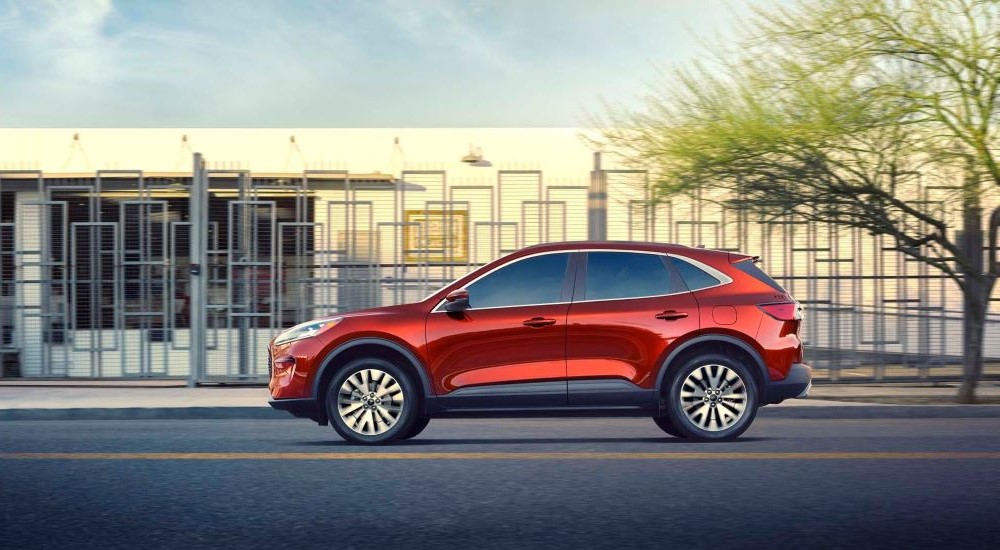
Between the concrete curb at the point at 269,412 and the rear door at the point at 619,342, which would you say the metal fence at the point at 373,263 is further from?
the rear door at the point at 619,342

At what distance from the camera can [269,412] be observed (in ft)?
43.0

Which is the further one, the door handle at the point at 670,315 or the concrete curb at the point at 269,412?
the concrete curb at the point at 269,412

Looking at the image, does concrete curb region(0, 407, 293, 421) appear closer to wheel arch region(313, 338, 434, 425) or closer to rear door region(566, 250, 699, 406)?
wheel arch region(313, 338, 434, 425)

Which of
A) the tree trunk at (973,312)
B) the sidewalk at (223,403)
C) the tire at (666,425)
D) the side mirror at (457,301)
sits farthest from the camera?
the tree trunk at (973,312)

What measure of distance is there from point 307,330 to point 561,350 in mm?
2211

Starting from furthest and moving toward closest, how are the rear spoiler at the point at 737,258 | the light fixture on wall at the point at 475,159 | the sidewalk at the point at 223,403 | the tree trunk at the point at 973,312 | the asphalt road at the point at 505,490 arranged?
the light fixture on wall at the point at 475,159 < the tree trunk at the point at 973,312 < the sidewalk at the point at 223,403 < the rear spoiler at the point at 737,258 < the asphalt road at the point at 505,490

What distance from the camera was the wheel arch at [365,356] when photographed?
993cm

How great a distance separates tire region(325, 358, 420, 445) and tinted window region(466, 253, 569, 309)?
3.08 ft

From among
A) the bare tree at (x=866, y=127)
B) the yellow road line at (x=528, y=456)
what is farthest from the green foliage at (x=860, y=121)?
the yellow road line at (x=528, y=456)

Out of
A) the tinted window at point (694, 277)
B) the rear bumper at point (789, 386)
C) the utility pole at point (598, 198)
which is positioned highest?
the utility pole at point (598, 198)

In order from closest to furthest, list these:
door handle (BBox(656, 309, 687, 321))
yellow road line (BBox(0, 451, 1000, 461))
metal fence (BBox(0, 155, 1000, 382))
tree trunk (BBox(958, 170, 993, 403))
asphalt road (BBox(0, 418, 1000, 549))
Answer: asphalt road (BBox(0, 418, 1000, 549)) < yellow road line (BBox(0, 451, 1000, 461)) < door handle (BBox(656, 309, 687, 321)) < tree trunk (BBox(958, 170, 993, 403)) < metal fence (BBox(0, 155, 1000, 382))

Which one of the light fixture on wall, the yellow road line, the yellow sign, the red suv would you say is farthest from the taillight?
the light fixture on wall

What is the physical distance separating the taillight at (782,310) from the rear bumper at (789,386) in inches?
16.4

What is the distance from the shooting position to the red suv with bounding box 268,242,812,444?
9.92m
